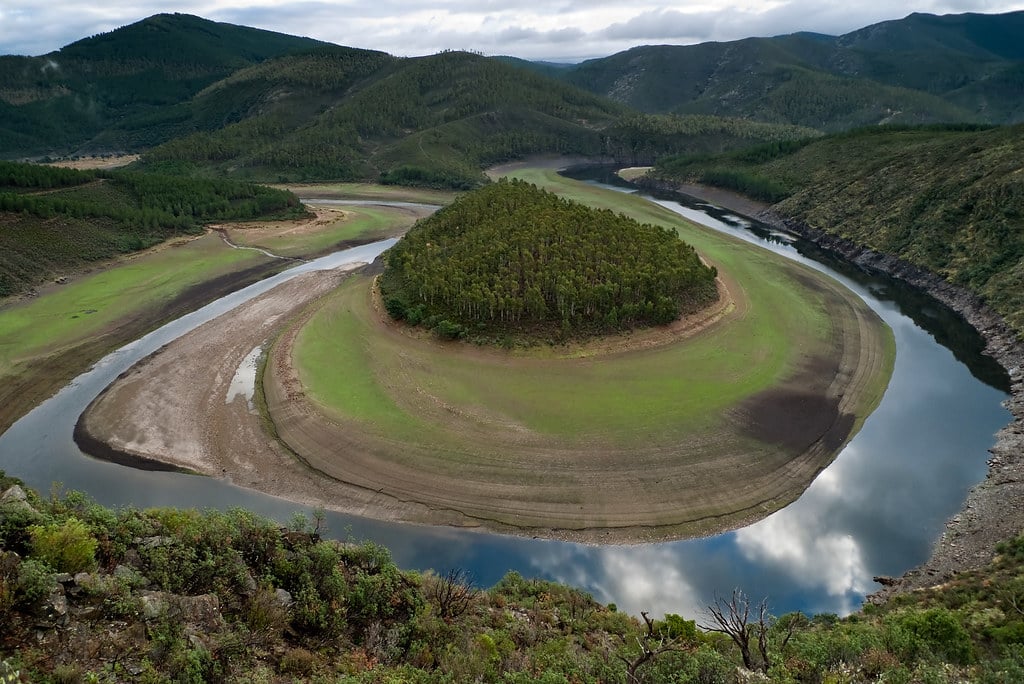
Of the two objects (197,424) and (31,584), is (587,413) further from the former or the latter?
(31,584)

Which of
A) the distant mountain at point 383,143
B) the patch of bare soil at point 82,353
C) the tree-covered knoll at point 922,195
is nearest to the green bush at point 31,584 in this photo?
the patch of bare soil at point 82,353

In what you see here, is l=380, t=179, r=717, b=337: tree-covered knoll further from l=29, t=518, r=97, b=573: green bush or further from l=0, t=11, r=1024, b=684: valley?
l=29, t=518, r=97, b=573: green bush

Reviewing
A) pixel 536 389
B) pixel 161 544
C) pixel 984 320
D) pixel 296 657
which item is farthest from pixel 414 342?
pixel 984 320

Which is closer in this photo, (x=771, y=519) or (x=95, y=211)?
(x=771, y=519)

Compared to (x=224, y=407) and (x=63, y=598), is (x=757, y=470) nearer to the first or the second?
(x=63, y=598)

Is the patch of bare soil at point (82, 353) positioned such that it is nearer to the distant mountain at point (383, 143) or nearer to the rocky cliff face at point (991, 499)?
the rocky cliff face at point (991, 499)

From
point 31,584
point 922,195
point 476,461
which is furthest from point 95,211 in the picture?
point 922,195
